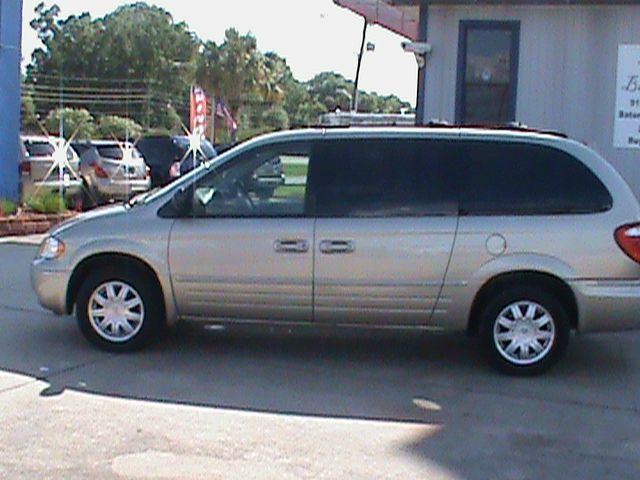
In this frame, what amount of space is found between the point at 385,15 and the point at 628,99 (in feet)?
16.6

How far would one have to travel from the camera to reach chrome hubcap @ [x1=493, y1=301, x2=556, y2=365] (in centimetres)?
727

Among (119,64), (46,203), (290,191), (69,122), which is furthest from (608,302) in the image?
(119,64)

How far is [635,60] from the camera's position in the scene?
1277 cm

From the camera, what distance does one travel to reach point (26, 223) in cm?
1563

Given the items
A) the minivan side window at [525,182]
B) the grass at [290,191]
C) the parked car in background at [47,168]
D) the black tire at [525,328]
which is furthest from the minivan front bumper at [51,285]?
the parked car in background at [47,168]

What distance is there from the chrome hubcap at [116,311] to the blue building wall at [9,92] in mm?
9705

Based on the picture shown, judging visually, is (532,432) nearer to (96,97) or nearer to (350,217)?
(350,217)

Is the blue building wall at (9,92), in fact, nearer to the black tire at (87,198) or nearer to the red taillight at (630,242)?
the black tire at (87,198)

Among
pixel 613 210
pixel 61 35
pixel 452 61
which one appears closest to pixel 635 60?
pixel 452 61

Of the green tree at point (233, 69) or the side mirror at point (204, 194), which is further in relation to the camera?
the green tree at point (233, 69)

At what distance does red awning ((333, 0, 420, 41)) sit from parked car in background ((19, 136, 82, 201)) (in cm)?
655

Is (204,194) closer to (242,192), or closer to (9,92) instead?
(242,192)

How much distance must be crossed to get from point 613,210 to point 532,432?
6.74 ft

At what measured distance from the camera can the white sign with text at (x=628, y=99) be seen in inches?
503
